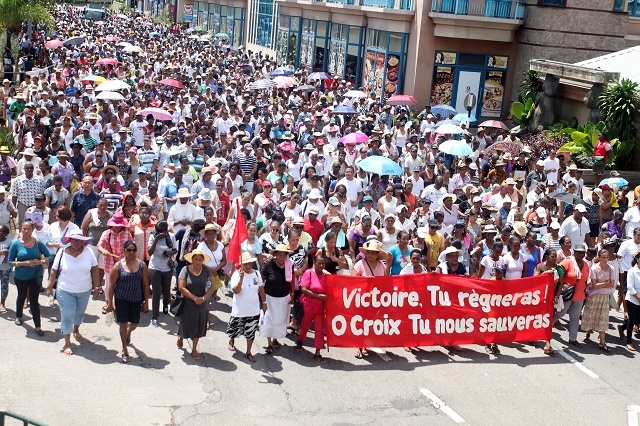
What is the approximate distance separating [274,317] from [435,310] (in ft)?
6.73

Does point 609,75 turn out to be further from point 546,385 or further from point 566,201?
point 546,385

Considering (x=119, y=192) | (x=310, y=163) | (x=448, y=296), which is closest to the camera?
(x=448, y=296)

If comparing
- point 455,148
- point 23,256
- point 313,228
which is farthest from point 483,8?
point 23,256

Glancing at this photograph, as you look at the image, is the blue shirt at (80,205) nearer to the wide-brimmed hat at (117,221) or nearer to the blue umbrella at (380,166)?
the wide-brimmed hat at (117,221)

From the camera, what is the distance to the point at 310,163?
16.5 meters

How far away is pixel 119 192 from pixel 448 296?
5.23 meters

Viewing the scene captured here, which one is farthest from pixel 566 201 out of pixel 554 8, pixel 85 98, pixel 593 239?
pixel 554 8

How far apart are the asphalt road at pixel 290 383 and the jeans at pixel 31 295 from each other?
22 centimetres

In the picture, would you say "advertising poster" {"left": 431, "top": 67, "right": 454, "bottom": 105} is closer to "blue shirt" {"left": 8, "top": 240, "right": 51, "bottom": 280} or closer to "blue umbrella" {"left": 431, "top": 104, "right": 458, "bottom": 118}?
→ "blue umbrella" {"left": 431, "top": 104, "right": 458, "bottom": 118}

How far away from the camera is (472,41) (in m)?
29.8

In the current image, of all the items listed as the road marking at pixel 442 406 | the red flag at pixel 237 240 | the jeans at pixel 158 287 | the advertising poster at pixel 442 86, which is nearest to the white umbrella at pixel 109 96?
the red flag at pixel 237 240

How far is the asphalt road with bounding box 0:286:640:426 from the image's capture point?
8.74 meters

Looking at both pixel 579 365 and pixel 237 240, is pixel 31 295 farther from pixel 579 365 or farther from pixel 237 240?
pixel 579 365

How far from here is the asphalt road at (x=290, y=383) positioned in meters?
8.74
